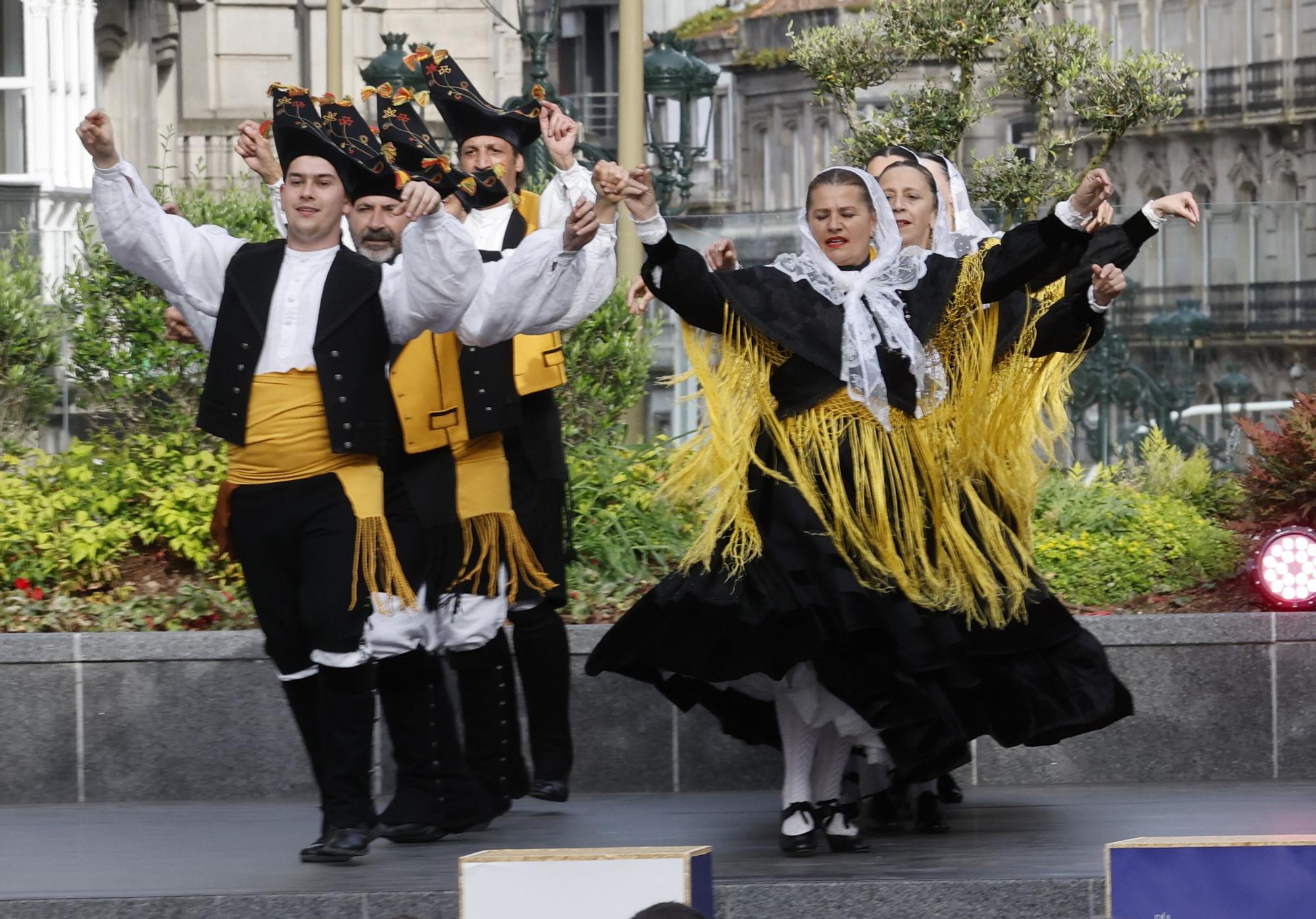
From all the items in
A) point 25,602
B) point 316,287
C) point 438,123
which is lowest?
point 25,602

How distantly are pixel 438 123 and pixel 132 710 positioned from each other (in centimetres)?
1783

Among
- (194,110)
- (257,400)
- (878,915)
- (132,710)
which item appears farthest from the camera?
(194,110)

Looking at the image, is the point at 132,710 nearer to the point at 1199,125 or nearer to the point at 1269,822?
the point at 1269,822

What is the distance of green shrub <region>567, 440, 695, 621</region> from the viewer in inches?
339

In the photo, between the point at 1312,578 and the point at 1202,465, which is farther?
the point at 1202,465

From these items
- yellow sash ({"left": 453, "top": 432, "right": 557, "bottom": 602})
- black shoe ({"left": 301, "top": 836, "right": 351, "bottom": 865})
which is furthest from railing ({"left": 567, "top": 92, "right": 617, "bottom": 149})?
black shoe ({"left": 301, "top": 836, "right": 351, "bottom": 865})

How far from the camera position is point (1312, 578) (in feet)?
27.5

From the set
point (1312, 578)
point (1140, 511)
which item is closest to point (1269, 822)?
point (1312, 578)

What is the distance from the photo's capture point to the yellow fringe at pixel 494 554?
705 centimetres

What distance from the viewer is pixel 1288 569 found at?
8398 mm

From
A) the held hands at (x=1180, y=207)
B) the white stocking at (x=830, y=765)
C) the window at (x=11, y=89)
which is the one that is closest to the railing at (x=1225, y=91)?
the window at (x=11, y=89)

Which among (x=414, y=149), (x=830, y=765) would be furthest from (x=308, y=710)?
(x=414, y=149)

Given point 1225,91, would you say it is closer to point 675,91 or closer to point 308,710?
point 675,91

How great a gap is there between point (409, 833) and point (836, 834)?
1.20m
